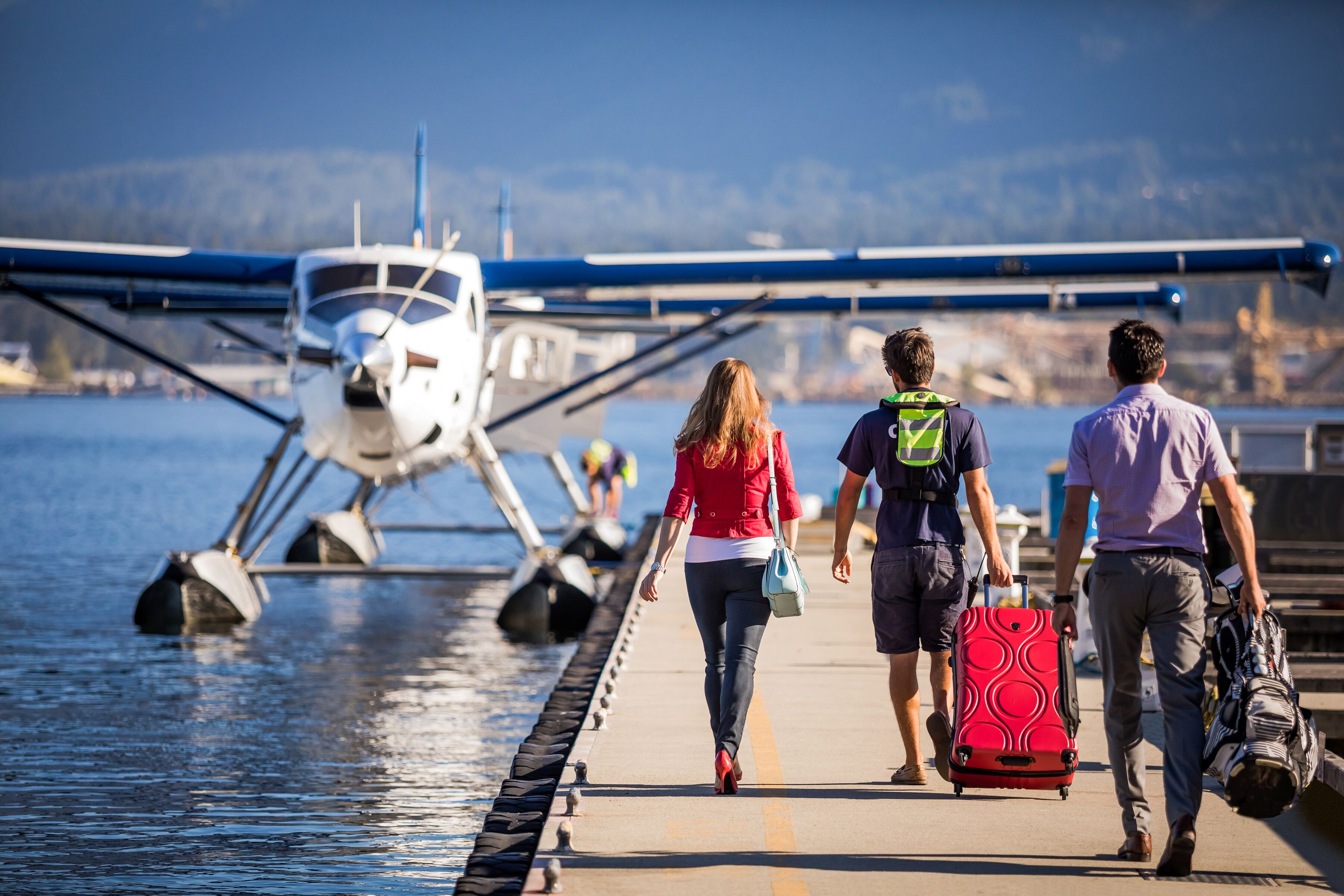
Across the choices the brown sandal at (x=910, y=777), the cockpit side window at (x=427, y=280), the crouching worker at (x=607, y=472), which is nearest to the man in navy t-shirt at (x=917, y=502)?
the brown sandal at (x=910, y=777)

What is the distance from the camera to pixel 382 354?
40.4 feet

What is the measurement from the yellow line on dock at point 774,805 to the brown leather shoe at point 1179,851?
3.78 feet

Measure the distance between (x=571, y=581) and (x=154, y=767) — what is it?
6.22m

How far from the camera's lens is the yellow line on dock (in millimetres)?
4582

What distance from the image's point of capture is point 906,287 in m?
17.2

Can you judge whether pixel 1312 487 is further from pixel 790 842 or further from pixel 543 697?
pixel 790 842

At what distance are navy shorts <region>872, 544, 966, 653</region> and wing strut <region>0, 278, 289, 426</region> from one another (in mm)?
9989

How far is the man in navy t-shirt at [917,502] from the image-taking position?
5441 millimetres

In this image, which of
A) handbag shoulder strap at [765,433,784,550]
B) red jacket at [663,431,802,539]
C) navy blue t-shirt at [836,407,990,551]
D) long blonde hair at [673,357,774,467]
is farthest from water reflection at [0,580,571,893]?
navy blue t-shirt at [836,407,990,551]

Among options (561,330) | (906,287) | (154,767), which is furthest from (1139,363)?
(561,330)

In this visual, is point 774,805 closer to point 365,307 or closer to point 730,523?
point 730,523

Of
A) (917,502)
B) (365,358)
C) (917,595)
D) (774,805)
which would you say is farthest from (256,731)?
(917,502)

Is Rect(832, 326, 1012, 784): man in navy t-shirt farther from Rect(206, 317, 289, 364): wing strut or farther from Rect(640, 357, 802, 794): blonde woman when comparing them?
Rect(206, 317, 289, 364): wing strut

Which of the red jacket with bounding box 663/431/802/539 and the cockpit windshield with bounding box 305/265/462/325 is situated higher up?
the cockpit windshield with bounding box 305/265/462/325
